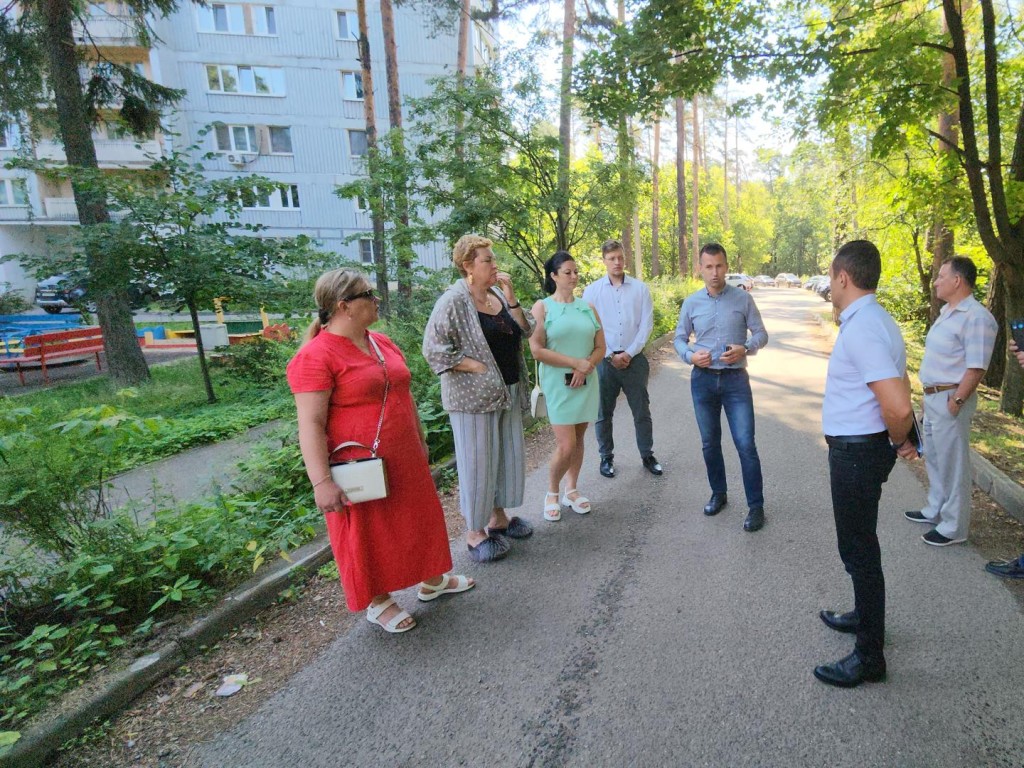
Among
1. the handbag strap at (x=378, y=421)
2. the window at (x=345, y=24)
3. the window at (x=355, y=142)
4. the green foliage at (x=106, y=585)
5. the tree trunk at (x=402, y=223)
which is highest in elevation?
the window at (x=345, y=24)

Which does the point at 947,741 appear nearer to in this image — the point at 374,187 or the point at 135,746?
the point at 135,746

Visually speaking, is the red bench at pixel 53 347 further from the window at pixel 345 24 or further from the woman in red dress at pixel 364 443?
the window at pixel 345 24

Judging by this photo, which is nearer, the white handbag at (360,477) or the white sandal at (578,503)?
the white handbag at (360,477)

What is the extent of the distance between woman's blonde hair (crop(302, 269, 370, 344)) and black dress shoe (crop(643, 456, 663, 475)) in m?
3.49

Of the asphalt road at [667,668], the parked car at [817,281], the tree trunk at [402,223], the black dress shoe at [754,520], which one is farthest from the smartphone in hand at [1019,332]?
the parked car at [817,281]

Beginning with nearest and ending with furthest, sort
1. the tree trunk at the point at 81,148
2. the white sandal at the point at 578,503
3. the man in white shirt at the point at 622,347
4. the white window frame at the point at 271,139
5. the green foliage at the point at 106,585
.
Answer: the green foliage at the point at 106,585
the white sandal at the point at 578,503
the man in white shirt at the point at 622,347
the tree trunk at the point at 81,148
the white window frame at the point at 271,139

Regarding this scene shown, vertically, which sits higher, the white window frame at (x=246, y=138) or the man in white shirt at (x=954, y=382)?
the white window frame at (x=246, y=138)

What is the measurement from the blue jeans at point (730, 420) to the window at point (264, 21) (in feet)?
102

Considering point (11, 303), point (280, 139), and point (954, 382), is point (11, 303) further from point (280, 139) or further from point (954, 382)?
point (954, 382)

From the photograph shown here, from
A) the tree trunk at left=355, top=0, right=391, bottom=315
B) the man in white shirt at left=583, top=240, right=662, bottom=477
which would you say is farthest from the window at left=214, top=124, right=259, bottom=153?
the man in white shirt at left=583, top=240, right=662, bottom=477

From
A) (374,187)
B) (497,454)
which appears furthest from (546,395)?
(374,187)

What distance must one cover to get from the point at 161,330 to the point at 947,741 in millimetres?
21894

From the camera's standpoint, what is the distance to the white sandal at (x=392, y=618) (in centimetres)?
309

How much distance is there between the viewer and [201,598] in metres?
3.24
